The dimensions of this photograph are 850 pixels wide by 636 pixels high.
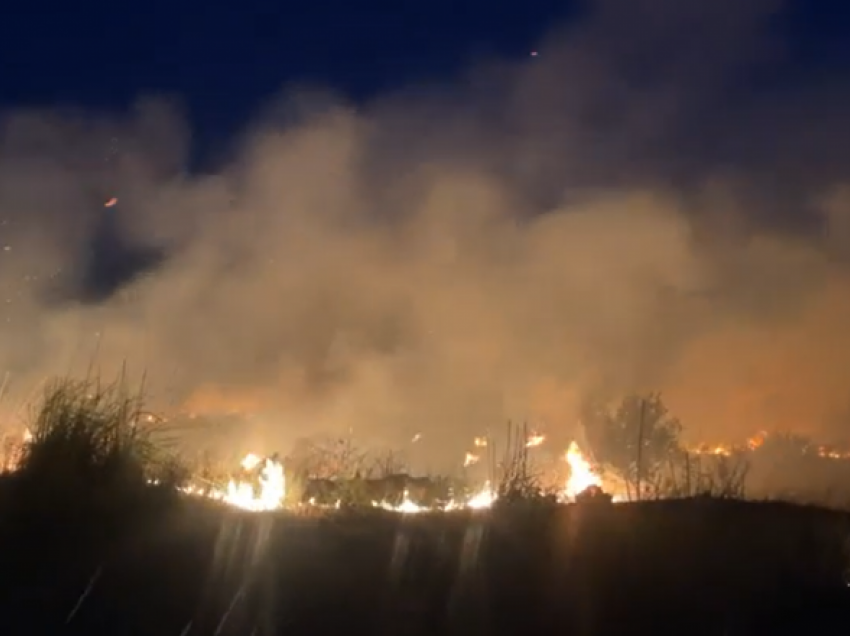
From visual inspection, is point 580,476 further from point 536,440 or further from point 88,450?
point 536,440

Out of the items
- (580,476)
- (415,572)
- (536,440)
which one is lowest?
(415,572)

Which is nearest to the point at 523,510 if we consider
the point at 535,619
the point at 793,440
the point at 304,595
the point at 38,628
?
the point at 535,619

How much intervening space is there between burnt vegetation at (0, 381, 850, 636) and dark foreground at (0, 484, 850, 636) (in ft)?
0.05

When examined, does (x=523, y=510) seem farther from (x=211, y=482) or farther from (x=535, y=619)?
(x=211, y=482)

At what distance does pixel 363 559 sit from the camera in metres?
7.05

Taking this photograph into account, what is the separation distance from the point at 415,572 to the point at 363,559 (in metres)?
0.39

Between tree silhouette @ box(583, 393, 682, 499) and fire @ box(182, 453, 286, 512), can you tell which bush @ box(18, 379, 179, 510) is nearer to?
fire @ box(182, 453, 286, 512)

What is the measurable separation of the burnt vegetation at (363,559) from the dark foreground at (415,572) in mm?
14

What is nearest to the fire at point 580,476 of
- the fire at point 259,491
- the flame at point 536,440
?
the fire at point 259,491

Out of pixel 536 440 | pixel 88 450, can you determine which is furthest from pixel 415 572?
pixel 536 440

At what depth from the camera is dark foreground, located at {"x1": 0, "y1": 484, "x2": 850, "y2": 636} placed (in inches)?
239

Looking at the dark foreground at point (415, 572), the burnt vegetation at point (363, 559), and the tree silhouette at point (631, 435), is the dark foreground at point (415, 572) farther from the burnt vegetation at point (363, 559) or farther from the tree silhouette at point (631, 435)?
the tree silhouette at point (631, 435)

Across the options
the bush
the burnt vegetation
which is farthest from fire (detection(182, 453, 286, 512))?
the bush

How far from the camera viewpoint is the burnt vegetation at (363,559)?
6.14m
